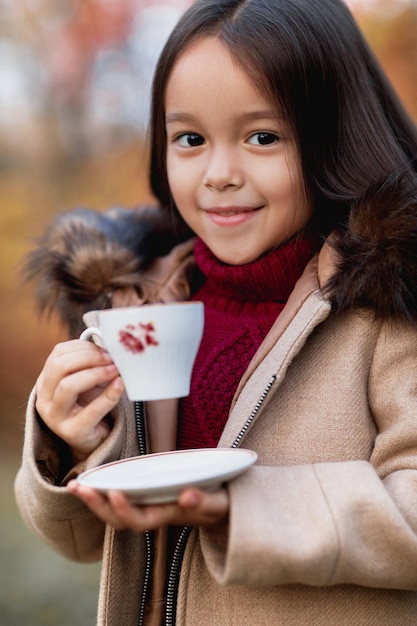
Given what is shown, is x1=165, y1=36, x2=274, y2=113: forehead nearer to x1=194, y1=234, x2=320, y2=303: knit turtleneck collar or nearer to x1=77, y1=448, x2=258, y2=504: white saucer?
x1=194, y1=234, x2=320, y2=303: knit turtleneck collar

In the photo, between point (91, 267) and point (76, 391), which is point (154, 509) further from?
point (91, 267)

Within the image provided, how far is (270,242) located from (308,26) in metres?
0.45

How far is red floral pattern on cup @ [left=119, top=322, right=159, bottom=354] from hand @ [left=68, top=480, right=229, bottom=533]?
0.78 feet

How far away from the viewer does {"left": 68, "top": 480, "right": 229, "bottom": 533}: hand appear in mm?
1140

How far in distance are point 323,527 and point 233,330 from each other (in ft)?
2.07

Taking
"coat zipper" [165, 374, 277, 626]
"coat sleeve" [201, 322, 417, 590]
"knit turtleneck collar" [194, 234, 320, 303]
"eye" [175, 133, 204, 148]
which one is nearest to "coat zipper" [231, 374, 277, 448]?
"coat zipper" [165, 374, 277, 626]

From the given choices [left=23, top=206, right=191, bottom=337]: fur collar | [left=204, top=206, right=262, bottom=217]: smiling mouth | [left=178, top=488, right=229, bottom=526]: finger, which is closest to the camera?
[left=178, top=488, right=229, bottom=526]: finger

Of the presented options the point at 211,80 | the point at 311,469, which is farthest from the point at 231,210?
the point at 311,469

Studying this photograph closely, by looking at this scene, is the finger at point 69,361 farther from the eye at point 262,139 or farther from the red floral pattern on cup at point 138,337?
the eye at point 262,139

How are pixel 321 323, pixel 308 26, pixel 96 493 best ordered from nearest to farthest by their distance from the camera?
pixel 96 493, pixel 321 323, pixel 308 26

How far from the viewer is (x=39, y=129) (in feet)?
15.5

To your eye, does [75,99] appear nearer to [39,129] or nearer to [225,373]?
[39,129]

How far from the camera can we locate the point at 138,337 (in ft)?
4.26

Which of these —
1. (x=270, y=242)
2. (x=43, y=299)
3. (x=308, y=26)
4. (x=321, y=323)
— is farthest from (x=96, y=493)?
(x=308, y=26)
